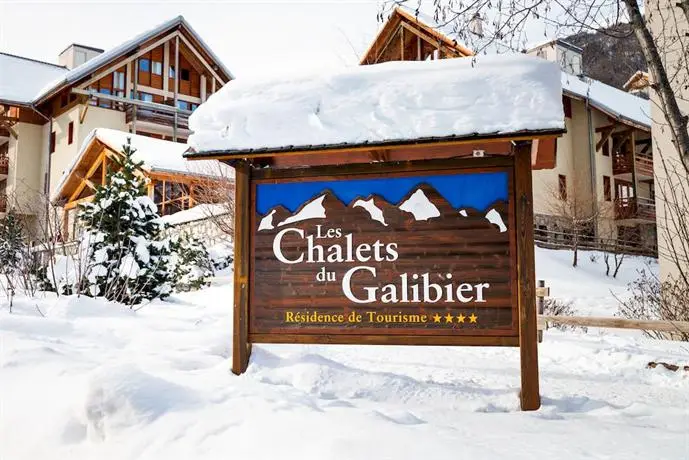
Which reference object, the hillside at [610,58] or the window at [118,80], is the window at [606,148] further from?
the hillside at [610,58]

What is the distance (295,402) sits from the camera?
3.97m

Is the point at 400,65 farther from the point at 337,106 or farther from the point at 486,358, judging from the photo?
the point at 486,358

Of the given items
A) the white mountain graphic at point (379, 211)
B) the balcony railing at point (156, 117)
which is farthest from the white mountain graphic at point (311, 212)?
the balcony railing at point (156, 117)

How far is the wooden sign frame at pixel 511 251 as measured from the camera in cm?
445

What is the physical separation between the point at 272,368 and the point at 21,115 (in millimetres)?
34027

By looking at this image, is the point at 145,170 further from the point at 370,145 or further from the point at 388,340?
the point at 388,340

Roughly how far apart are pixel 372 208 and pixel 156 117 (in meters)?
28.7

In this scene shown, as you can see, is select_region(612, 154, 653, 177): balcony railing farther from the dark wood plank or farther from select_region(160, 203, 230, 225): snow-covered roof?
the dark wood plank

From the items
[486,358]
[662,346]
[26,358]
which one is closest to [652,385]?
[486,358]

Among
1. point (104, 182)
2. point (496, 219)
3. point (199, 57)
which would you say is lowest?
point (496, 219)

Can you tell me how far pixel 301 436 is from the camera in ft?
10.8

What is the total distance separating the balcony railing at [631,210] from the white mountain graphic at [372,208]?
28415 millimetres

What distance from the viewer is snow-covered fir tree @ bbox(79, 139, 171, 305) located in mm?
10539

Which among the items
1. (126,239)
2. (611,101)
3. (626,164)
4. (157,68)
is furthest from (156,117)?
(626,164)
